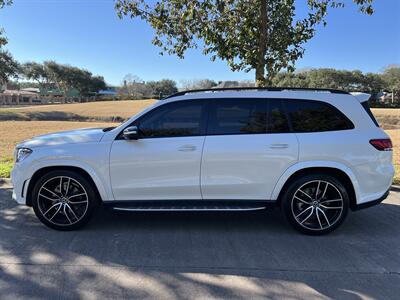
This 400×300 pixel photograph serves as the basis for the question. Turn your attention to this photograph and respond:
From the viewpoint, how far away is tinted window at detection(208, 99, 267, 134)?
5.35 meters

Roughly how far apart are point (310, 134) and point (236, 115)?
3.20 ft

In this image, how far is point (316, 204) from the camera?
5.36 m

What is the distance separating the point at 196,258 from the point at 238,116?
1.90m

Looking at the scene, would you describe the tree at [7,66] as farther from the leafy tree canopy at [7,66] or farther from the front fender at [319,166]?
the front fender at [319,166]

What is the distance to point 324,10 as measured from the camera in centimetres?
902

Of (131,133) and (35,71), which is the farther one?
(35,71)

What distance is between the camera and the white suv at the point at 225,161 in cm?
525

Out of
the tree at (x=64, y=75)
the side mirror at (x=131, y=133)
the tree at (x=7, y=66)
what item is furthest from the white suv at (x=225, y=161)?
the tree at (x=64, y=75)

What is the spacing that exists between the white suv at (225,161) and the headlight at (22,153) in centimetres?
2

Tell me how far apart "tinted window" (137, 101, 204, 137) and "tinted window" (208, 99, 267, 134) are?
0.68ft

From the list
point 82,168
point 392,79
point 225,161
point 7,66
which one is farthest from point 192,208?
point 392,79

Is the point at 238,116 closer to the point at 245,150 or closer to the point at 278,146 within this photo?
the point at 245,150

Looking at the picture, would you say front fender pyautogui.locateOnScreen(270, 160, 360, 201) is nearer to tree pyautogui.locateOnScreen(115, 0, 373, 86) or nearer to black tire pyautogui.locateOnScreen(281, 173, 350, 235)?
black tire pyautogui.locateOnScreen(281, 173, 350, 235)

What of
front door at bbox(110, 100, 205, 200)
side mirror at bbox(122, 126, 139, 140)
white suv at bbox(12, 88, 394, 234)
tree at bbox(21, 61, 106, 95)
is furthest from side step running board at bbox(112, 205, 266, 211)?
tree at bbox(21, 61, 106, 95)
